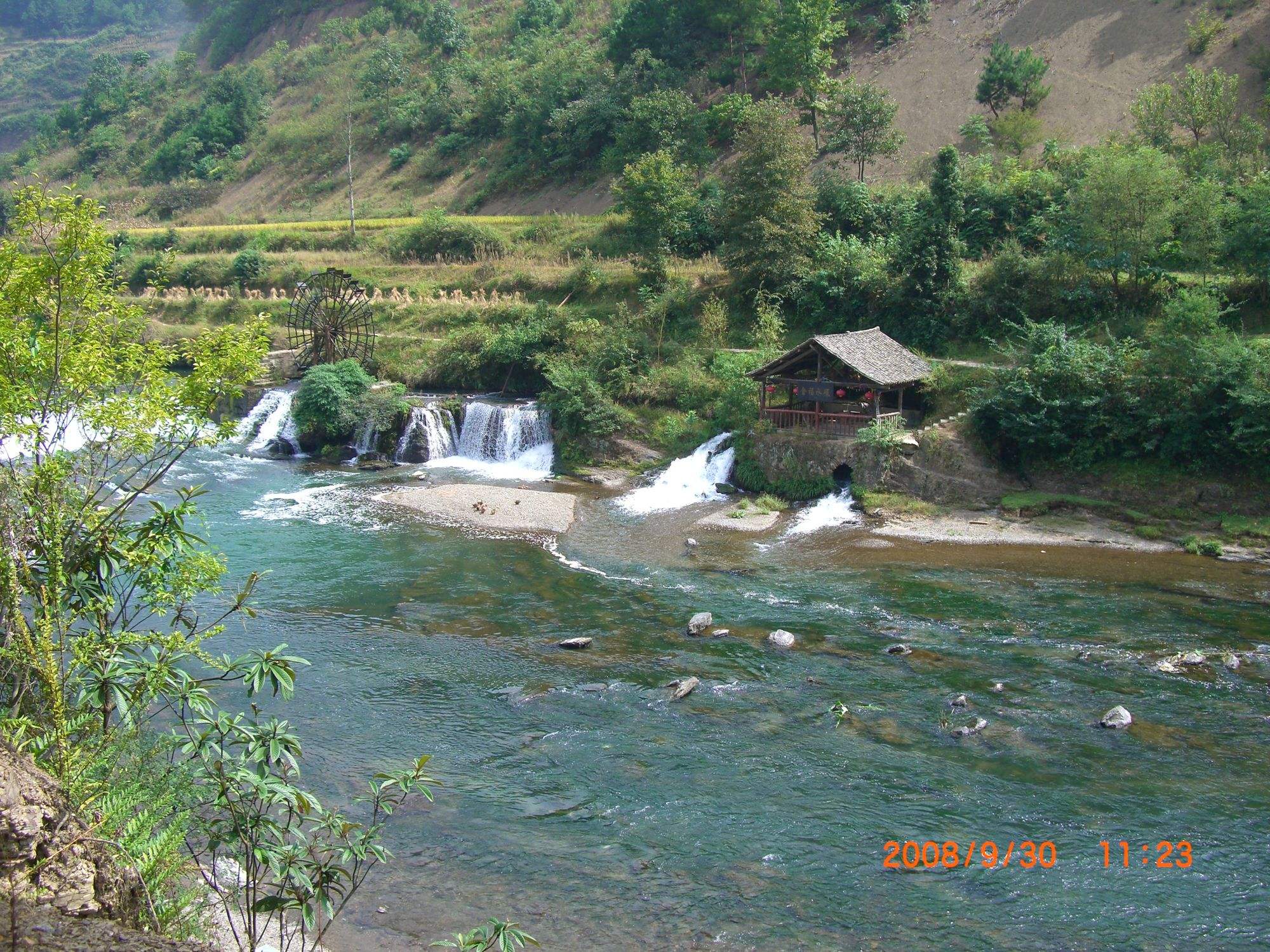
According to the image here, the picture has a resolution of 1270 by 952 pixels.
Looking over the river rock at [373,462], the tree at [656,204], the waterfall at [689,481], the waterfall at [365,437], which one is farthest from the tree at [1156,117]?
the waterfall at [365,437]

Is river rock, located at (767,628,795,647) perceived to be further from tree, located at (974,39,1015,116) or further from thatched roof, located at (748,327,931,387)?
tree, located at (974,39,1015,116)

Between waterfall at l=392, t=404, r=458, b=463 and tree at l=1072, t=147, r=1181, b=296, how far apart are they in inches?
864

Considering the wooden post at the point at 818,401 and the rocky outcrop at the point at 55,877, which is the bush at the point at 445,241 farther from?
the rocky outcrop at the point at 55,877

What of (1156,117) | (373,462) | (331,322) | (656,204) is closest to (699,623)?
(373,462)

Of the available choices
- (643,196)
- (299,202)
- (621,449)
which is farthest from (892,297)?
(299,202)

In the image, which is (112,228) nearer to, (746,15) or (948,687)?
(746,15)

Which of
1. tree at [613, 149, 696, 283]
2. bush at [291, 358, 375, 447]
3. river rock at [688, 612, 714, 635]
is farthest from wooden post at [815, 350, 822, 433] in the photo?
bush at [291, 358, 375, 447]

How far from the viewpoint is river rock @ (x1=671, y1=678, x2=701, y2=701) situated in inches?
696

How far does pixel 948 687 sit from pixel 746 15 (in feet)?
178

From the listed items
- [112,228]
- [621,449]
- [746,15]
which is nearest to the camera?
[621,449]

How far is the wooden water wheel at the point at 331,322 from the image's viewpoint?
145 ft

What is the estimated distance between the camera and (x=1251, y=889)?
12.5 m

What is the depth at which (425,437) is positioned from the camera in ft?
122

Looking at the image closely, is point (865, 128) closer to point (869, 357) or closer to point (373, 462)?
point (869, 357)
